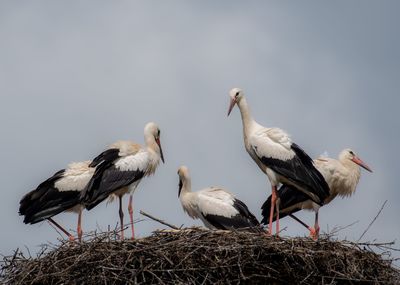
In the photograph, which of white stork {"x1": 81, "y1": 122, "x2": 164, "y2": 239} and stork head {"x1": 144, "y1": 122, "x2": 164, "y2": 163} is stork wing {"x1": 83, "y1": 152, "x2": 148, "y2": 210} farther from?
stork head {"x1": 144, "y1": 122, "x2": 164, "y2": 163}

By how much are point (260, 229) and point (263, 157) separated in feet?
2.80

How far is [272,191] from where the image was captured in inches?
538

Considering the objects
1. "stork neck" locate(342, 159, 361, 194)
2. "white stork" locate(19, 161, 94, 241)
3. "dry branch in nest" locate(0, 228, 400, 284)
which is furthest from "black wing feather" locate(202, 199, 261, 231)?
"dry branch in nest" locate(0, 228, 400, 284)

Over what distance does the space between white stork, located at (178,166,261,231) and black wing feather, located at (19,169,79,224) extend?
135 centimetres

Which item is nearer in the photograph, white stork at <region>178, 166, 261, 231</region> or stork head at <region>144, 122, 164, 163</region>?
white stork at <region>178, 166, 261, 231</region>

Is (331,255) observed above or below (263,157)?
below

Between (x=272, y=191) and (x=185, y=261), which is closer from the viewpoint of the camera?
(x=185, y=261)

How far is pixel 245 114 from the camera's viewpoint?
541 inches

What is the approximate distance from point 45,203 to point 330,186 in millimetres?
3403

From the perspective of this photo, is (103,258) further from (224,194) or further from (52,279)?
(224,194)

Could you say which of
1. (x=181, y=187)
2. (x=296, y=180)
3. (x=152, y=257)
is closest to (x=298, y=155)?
(x=296, y=180)

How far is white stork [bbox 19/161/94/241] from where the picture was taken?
14.3 m

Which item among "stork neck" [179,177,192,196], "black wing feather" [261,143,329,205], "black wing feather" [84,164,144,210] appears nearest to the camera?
"black wing feather" [261,143,329,205]

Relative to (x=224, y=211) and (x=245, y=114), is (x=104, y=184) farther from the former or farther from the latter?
(x=245, y=114)
